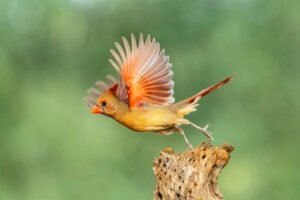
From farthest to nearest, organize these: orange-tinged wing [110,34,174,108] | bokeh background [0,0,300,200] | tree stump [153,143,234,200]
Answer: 1. bokeh background [0,0,300,200]
2. orange-tinged wing [110,34,174,108]
3. tree stump [153,143,234,200]

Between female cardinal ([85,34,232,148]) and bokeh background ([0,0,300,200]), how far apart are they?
259 inches

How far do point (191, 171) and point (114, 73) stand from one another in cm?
810

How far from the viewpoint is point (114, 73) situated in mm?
11688

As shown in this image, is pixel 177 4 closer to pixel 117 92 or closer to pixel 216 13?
pixel 216 13

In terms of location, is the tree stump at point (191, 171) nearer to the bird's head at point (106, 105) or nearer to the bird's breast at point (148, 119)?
the bird's breast at point (148, 119)

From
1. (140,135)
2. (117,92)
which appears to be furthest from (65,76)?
(117,92)

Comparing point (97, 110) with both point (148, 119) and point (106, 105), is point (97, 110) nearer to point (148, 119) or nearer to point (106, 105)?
point (106, 105)

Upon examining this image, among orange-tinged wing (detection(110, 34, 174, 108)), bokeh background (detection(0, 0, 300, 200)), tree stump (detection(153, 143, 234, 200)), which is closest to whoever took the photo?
tree stump (detection(153, 143, 234, 200))

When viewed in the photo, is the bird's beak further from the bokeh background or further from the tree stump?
the bokeh background

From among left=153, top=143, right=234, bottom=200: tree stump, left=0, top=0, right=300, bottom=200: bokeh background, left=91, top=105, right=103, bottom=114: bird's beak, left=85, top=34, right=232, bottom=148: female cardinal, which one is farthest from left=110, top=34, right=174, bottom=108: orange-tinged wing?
left=0, top=0, right=300, bottom=200: bokeh background

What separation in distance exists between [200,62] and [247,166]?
6.35ft

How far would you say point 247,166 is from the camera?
1134 cm

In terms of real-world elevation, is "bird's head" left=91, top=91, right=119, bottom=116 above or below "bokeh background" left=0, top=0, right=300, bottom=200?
below

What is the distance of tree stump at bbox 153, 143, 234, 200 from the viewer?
3645 mm
